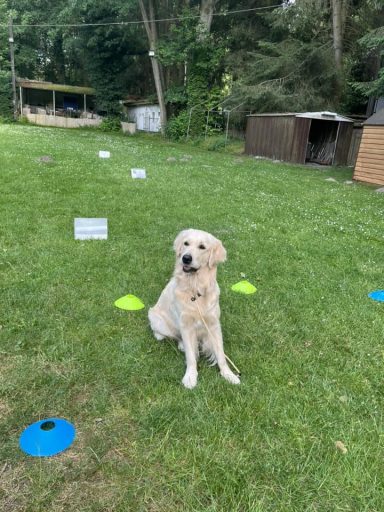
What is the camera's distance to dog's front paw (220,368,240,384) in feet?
10.3

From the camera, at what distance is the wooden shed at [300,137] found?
20172 millimetres

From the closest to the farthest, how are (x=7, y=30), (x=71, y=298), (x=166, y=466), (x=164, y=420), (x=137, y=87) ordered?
(x=166, y=466), (x=164, y=420), (x=71, y=298), (x=7, y=30), (x=137, y=87)

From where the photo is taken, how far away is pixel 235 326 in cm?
402

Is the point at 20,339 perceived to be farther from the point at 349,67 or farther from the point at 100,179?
the point at 349,67

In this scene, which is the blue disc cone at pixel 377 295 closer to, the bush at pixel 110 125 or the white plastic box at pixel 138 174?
the white plastic box at pixel 138 174

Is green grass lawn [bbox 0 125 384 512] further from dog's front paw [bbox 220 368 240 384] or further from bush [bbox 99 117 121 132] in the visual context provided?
bush [bbox 99 117 121 132]

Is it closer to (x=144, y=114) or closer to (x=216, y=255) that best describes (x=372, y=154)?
(x=216, y=255)

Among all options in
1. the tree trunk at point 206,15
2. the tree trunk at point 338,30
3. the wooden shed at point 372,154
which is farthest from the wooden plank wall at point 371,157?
the tree trunk at point 206,15

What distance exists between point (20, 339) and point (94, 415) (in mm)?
1205

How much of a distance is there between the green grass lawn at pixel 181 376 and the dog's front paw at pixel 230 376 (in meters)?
0.07

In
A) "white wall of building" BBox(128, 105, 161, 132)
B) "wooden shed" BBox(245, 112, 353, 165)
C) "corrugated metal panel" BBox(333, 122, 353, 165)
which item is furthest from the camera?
"white wall of building" BBox(128, 105, 161, 132)

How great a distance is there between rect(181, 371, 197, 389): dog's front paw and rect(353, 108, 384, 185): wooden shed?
558 inches

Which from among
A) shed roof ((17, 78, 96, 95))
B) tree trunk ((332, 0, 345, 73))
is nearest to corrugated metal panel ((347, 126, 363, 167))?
tree trunk ((332, 0, 345, 73))

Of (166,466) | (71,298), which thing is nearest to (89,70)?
(71,298)
